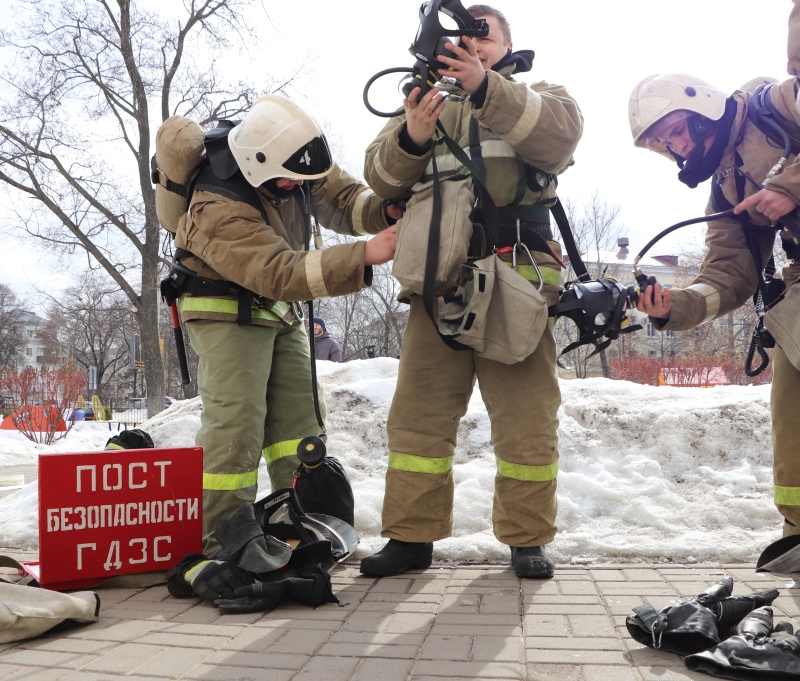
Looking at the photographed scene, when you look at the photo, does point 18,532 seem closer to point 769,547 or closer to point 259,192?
point 259,192

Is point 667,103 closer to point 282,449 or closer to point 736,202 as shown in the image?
point 736,202

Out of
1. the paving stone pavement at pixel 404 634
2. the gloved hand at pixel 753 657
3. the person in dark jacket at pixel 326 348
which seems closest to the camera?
the gloved hand at pixel 753 657

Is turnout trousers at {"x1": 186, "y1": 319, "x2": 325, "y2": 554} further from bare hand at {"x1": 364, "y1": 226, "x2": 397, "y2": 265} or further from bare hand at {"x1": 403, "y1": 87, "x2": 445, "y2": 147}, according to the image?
bare hand at {"x1": 403, "y1": 87, "x2": 445, "y2": 147}

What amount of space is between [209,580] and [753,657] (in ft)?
6.02

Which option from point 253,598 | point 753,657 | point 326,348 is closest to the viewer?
point 753,657

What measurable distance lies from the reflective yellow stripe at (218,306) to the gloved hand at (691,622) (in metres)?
2.07

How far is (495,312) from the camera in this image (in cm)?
298

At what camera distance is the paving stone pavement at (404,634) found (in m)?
1.99

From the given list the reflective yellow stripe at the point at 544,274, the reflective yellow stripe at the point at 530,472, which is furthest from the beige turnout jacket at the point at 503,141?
the reflective yellow stripe at the point at 530,472

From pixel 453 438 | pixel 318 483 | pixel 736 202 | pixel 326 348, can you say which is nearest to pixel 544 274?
pixel 453 438

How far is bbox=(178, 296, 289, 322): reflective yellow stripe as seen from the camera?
3.41 metres

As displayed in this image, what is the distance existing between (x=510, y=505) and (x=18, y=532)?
9.12ft

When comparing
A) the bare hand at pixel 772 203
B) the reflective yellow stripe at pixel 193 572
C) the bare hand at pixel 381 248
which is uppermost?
the bare hand at pixel 772 203

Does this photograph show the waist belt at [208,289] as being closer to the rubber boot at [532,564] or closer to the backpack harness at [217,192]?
the backpack harness at [217,192]
